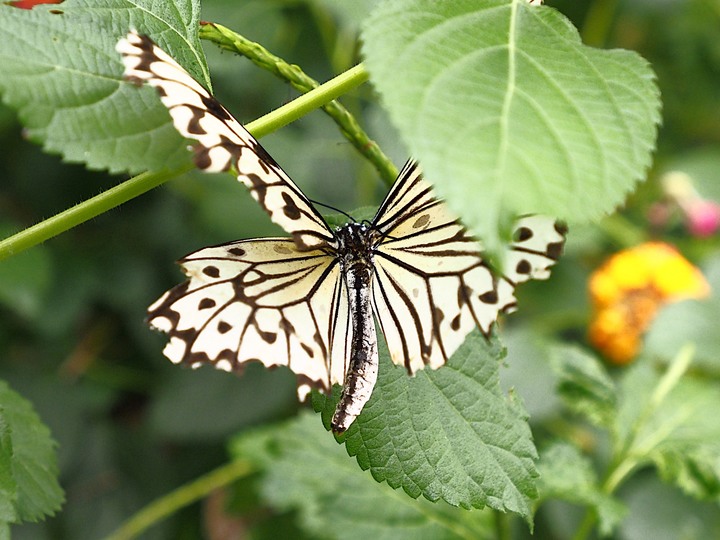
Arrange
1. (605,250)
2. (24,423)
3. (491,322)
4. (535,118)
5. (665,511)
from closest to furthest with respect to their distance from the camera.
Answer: (535,118)
(491,322)
(24,423)
(665,511)
(605,250)

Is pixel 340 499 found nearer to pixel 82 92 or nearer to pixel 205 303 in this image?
pixel 205 303

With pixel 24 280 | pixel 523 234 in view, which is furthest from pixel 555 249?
pixel 24 280

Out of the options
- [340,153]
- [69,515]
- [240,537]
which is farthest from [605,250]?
[69,515]

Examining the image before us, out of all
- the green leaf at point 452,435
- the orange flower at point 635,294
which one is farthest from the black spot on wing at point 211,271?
the orange flower at point 635,294

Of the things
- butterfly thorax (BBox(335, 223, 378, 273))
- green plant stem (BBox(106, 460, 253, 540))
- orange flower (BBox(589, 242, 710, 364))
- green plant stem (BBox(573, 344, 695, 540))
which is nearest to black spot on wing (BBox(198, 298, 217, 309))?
butterfly thorax (BBox(335, 223, 378, 273))

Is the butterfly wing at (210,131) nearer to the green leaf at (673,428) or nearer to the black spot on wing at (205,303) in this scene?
the black spot on wing at (205,303)

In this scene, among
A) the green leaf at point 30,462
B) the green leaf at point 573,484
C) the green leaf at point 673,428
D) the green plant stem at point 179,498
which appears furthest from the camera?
the green plant stem at point 179,498

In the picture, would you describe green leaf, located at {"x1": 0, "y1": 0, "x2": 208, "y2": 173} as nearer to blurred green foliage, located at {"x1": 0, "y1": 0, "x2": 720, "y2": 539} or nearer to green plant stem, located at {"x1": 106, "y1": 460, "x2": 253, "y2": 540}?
blurred green foliage, located at {"x1": 0, "y1": 0, "x2": 720, "y2": 539}

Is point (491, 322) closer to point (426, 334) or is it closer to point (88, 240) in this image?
point (426, 334)
